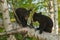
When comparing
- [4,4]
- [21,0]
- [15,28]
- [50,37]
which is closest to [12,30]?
[15,28]

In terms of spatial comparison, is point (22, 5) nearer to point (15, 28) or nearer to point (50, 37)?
point (15, 28)

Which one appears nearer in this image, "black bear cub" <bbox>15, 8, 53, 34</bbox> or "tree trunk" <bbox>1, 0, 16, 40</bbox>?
"tree trunk" <bbox>1, 0, 16, 40</bbox>

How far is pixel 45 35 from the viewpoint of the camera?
3076 mm

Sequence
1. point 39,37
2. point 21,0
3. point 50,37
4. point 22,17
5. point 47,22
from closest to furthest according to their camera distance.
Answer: point 50,37 < point 39,37 < point 47,22 < point 22,17 < point 21,0

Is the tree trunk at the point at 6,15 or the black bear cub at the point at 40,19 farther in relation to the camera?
the black bear cub at the point at 40,19

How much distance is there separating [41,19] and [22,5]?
3.77 feet

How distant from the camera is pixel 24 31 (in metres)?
3.36

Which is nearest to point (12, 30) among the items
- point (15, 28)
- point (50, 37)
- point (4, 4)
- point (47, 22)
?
point (15, 28)

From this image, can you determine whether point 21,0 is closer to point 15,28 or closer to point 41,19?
point 41,19

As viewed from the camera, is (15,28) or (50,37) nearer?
(50,37)

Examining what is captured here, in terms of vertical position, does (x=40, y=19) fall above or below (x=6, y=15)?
below

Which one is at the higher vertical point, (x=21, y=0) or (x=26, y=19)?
(x=21, y=0)

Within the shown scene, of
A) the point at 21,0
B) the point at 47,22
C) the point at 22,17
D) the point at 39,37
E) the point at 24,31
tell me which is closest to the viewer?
the point at 39,37

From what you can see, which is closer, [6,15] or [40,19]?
[6,15]
